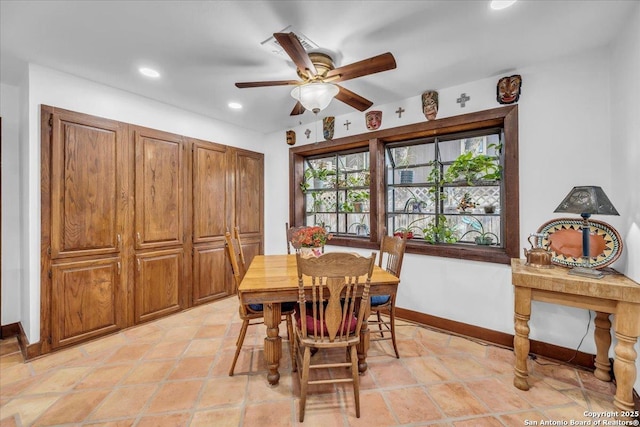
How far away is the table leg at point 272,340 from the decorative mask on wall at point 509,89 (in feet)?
8.78

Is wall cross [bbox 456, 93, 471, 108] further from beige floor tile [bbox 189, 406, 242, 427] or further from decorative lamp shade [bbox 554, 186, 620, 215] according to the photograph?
beige floor tile [bbox 189, 406, 242, 427]

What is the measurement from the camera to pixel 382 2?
5.34 feet

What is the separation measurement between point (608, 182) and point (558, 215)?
39 cm

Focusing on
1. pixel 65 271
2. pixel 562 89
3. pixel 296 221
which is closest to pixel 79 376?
pixel 65 271

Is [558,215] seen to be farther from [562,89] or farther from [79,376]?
[79,376]

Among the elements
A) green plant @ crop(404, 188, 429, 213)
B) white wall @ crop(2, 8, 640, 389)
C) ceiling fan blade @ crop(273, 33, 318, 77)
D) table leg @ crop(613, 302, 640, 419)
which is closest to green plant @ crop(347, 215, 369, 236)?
green plant @ crop(404, 188, 429, 213)

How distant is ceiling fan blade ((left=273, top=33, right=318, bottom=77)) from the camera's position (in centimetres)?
146

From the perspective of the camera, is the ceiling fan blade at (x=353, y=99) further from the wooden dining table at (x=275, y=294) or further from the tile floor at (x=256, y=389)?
the tile floor at (x=256, y=389)

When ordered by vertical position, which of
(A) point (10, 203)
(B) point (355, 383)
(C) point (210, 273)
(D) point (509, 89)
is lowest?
(B) point (355, 383)

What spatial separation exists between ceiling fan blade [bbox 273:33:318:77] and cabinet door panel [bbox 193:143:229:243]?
225cm

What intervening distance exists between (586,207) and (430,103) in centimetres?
170

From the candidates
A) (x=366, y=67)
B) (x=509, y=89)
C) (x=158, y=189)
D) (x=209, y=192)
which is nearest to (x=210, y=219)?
(x=209, y=192)

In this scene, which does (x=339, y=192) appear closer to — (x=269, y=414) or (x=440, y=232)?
(x=440, y=232)

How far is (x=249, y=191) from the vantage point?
13.9ft
